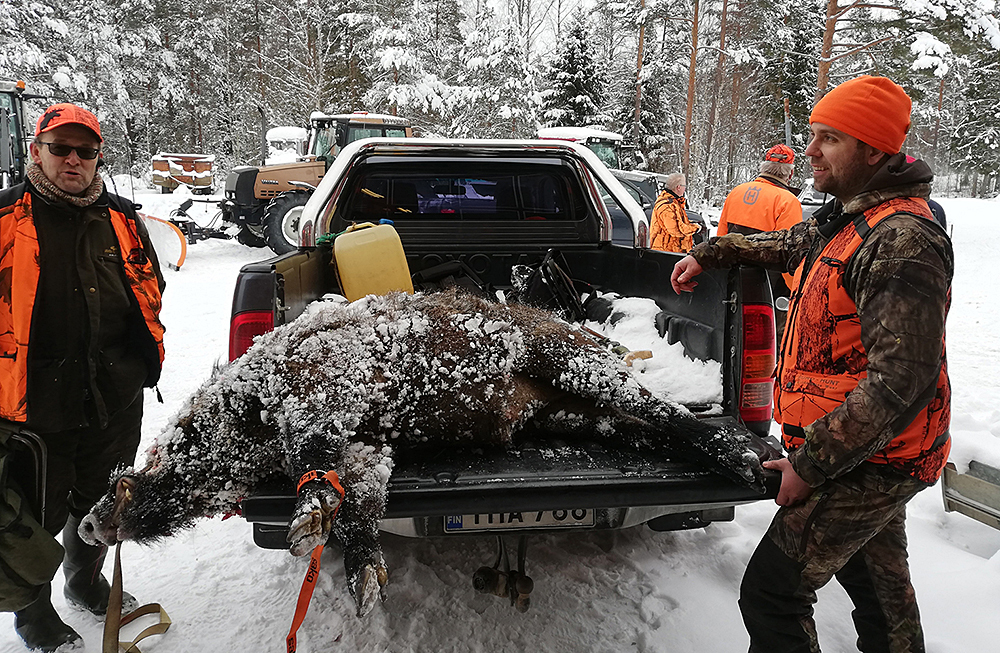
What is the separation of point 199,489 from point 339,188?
96.9 inches

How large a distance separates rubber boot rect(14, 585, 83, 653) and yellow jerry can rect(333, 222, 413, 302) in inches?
73.8

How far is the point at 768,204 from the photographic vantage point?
A: 5.21 m

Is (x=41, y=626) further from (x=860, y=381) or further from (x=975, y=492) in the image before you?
(x=975, y=492)

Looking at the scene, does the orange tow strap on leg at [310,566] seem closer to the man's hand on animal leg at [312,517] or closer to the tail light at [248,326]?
the man's hand on animal leg at [312,517]

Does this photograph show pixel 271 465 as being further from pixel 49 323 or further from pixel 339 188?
pixel 339 188

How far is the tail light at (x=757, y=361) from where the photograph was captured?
7.97 feet

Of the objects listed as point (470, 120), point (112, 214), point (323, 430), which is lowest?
point (323, 430)

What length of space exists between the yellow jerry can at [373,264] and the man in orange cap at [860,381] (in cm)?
210

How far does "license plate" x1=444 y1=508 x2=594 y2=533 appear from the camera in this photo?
2.22 metres

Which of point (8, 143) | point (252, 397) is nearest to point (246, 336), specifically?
point (252, 397)

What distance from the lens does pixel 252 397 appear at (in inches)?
76.9

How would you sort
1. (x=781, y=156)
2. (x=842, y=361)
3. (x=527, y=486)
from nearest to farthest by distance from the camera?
(x=842, y=361)
(x=527, y=486)
(x=781, y=156)

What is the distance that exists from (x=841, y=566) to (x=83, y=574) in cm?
300

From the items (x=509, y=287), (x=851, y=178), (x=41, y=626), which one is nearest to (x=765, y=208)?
(x=509, y=287)
